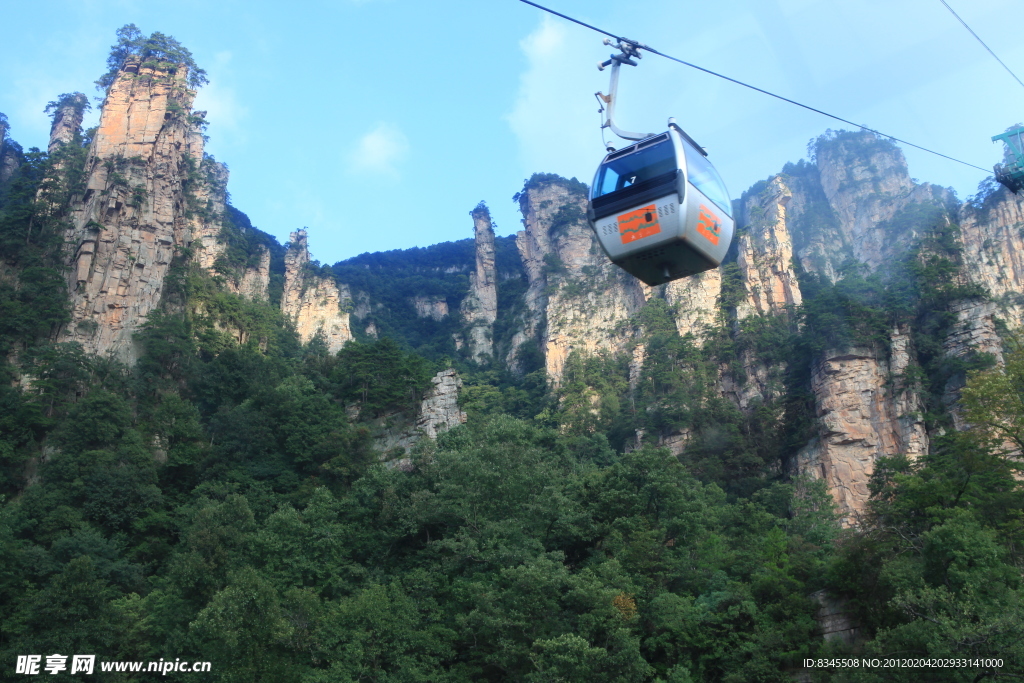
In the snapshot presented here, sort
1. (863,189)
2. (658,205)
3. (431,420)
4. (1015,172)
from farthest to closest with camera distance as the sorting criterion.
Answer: (863,189), (431,420), (1015,172), (658,205)

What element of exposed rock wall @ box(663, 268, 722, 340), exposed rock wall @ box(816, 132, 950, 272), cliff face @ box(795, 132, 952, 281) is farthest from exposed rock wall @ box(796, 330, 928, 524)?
exposed rock wall @ box(816, 132, 950, 272)

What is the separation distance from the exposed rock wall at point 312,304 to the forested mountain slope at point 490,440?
18 cm

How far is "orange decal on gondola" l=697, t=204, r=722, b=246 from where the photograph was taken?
962cm

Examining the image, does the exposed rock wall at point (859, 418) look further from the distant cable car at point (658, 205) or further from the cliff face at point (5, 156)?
the cliff face at point (5, 156)

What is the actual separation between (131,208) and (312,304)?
1628 cm

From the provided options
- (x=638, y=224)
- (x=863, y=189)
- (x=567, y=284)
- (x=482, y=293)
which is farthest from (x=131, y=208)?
(x=863, y=189)

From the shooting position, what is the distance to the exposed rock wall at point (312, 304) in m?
53.8

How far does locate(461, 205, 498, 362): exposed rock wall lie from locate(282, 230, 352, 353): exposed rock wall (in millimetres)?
8979

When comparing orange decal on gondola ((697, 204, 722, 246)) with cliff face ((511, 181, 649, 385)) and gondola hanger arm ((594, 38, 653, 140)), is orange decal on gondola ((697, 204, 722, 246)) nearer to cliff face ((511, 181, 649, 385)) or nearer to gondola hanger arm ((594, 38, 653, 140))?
gondola hanger arm ((594, 38, 653, 140))

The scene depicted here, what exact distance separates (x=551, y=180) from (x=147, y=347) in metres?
Result: 33.3

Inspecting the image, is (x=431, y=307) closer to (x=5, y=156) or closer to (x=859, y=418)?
(x=5, y=156)

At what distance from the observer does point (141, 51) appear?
4553 cm

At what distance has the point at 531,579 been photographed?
17391 mm

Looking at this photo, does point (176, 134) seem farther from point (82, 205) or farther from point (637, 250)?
point (637, 250)
